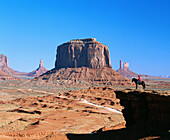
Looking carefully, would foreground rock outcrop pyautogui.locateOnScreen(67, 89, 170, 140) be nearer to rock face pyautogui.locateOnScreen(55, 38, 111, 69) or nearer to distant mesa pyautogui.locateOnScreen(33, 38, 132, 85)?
distant mesa pyautogui.locateOnScreen(33, 38, 132, 85)

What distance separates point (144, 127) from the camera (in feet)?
52.6

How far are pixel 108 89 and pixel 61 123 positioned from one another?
5262 centimetres

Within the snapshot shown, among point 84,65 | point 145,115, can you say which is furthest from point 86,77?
point 145,115

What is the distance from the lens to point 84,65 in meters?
134

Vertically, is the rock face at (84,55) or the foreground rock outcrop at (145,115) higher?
the rock face at (84,55)

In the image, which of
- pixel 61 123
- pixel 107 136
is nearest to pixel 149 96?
pixel 107 136

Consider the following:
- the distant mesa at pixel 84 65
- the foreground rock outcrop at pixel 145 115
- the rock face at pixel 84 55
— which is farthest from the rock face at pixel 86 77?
the foreground rock outcrop at pixel 145 115

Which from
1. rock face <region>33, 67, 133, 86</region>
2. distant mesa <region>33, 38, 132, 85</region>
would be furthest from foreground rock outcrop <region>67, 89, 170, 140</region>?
distant mesa <region>33, 38, 132, 85</region>

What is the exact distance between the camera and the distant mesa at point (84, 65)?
402ft

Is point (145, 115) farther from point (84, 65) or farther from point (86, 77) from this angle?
point (84, 65)

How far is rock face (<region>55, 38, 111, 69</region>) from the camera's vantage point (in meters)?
132

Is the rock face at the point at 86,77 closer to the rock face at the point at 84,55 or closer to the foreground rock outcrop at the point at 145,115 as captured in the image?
the rock face at the point at 84,55

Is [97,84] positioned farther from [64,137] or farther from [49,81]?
[64,137]

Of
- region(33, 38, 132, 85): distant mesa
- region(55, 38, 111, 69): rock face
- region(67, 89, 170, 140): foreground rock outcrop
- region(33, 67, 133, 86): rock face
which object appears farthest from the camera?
region(55, 38, 111, 69): rock face
